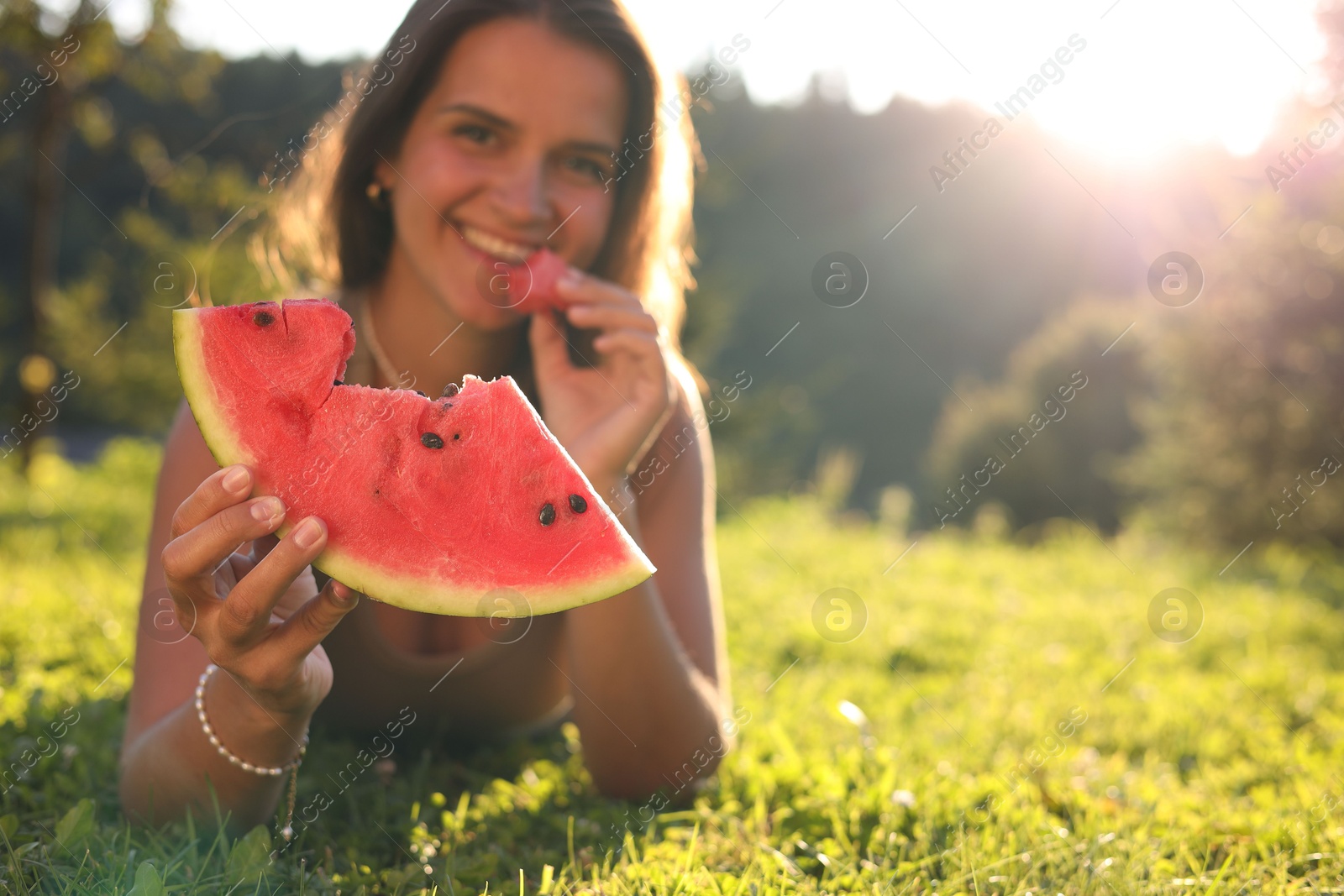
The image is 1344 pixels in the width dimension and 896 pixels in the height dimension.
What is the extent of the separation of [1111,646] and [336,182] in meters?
3.94

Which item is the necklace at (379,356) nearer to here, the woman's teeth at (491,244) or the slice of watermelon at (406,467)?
the woman's teeth at (491,244)

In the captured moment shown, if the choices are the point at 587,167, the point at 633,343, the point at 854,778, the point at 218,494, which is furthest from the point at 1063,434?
the point at 218,494

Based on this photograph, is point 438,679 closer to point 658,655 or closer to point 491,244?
point 658,655

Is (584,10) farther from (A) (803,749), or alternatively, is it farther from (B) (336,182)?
(A) (803,749)

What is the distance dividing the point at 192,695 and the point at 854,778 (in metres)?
1.55

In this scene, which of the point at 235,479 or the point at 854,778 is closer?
the point at 235,479

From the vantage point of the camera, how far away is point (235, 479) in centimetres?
125

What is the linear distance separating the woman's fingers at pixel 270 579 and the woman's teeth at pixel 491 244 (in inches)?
38.1

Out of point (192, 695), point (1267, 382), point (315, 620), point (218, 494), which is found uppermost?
point (1267, 382)

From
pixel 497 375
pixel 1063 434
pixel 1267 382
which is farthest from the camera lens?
pixel 1063 434

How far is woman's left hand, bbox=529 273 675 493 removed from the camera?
193 centimetres

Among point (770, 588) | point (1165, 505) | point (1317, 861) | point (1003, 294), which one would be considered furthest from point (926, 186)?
point (1317, 861)

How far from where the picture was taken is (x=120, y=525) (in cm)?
598

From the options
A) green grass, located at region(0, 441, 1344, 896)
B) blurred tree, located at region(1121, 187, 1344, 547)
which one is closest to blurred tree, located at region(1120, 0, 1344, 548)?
blurred tree, located at region(1121, 187, 1344, 547)
